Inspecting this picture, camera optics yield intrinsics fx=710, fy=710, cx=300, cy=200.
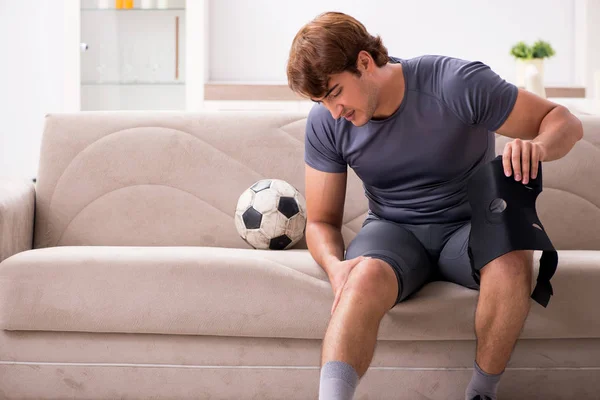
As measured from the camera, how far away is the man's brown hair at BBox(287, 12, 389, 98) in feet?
5.11

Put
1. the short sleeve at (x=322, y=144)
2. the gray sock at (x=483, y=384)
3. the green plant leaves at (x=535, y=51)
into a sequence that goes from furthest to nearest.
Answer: the green plant leaves at (x=535, y=51)
the short sleeve at (x=322, y=144)
the gray sock at (x=483, y=384)

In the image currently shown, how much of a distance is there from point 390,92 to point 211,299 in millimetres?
671

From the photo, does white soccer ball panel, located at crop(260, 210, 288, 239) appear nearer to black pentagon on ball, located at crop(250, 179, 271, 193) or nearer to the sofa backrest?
black pentagon on ball, located at crop(250, 179, 271, 193)

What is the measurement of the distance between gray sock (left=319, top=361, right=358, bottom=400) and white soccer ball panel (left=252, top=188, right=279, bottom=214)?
814 mm

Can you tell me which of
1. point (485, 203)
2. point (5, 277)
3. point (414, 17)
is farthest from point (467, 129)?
point (414, 17)

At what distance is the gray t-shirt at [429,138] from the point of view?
1.65 m

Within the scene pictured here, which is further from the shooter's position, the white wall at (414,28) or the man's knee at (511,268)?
the white wall at (414,28)

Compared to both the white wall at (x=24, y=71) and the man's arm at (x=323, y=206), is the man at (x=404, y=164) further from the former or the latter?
the white wall at (x=24, y=71)

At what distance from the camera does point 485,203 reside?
1531 mm

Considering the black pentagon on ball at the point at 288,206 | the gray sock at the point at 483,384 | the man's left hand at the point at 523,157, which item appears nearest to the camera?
the man's left hand at the point at 523,157

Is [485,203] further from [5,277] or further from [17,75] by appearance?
[17,75]

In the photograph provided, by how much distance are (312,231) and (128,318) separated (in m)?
0.51

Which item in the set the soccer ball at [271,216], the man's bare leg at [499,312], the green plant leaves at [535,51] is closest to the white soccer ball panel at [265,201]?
the soccer ball at [271,216]

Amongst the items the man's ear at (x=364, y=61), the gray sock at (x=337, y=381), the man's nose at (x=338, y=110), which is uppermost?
the man's ear at (x=364, y=61)
